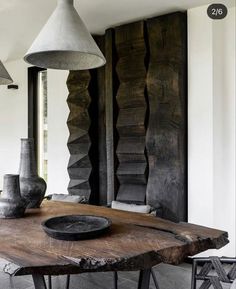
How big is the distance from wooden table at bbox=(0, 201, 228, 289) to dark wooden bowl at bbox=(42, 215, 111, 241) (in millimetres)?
38

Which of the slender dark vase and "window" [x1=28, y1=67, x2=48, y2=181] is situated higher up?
"window" [x1=28, y1=67, x2=48, y2=181]

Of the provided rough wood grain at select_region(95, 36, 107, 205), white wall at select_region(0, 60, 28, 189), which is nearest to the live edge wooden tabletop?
rough wood grain at select_region(95, 36, 107, 205)

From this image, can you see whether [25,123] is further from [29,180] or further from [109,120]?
[29,180]

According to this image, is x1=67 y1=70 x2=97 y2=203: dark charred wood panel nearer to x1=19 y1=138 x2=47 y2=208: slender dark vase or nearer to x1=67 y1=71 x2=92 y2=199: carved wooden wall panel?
x1=67 y1=71 x2=92 y2=199: carved wooden wall panel

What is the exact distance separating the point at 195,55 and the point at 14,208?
7.19ft

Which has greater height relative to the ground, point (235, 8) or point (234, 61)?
point (235, 8)

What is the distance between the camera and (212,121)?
3375 millimetres

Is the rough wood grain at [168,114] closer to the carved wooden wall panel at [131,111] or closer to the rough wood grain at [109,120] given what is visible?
the carved wooden wall panel at [131,111]

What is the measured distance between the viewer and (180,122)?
3.50 meters

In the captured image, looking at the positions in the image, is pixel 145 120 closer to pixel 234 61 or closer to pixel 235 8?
pixel 234 61

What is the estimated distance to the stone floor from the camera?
3166 mm

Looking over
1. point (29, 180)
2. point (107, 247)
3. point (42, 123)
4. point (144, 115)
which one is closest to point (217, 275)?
point (107, 247)

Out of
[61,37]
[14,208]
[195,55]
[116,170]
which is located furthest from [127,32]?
[14,208]

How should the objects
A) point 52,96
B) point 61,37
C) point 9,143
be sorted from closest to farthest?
point 61,37 → point 52,96 → point 9,143
